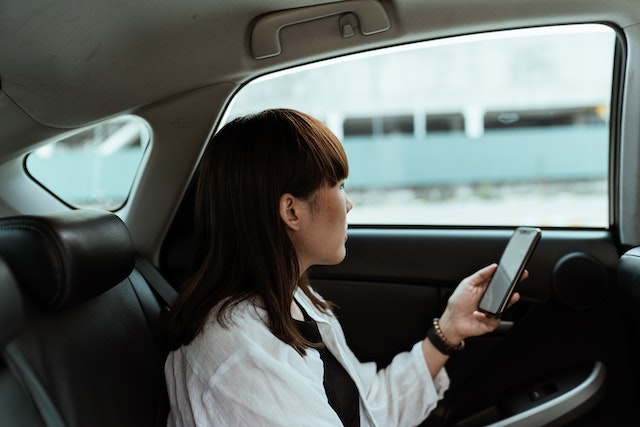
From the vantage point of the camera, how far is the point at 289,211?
4.51 feet

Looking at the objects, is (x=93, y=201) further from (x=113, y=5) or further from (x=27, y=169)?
(x=113, y=5)

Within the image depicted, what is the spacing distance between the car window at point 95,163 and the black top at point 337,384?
983mm

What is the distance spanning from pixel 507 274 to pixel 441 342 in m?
0.23

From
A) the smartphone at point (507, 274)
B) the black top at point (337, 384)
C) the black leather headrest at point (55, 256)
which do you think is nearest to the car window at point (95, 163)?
the black leather headrest at point (55, 256)

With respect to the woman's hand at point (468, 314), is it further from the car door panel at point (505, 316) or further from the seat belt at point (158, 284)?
the seat belt at point (158, 284)

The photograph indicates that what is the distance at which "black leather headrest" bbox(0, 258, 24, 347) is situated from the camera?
3.73ft

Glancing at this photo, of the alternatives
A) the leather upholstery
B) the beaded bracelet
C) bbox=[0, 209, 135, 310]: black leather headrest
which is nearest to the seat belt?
the leather upholstery

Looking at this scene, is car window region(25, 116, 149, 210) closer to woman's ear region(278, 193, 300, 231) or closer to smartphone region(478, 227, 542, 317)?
woman's ear region(278, 193, 300, 231)

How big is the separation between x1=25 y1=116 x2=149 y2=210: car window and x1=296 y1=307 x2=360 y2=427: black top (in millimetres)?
983

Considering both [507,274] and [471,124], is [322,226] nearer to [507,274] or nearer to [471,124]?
[507,274]

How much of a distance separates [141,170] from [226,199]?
3.14 ft

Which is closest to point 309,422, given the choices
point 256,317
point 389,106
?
point 256,317

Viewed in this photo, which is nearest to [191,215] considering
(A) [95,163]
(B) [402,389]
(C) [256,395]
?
(A) [95,163]

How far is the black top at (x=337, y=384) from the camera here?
1469 mm
